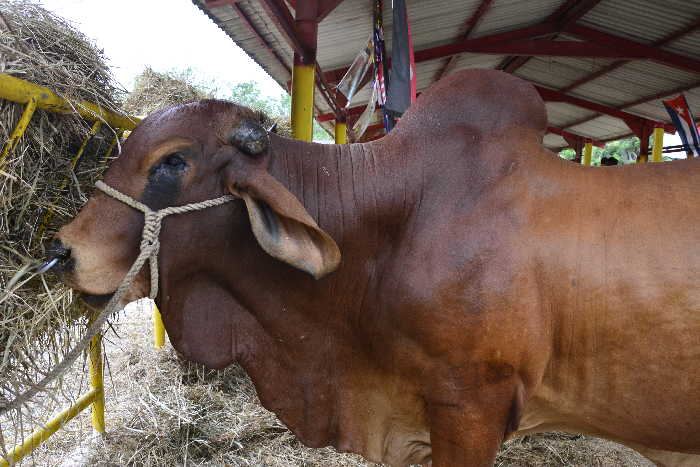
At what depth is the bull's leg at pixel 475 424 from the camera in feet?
5.15

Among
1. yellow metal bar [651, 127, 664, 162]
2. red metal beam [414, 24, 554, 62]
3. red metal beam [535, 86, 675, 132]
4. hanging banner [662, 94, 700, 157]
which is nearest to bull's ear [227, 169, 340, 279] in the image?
hanging banner [662, 94, 700, 157]

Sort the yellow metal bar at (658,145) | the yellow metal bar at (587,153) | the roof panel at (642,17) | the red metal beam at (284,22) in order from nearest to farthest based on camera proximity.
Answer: the red metal beam at (284,22) → the roof panel at (642,17) → the yellow metal bar at (658,145) → the yellow metal bar at (587,153)

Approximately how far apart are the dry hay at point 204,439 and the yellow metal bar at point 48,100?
163cm

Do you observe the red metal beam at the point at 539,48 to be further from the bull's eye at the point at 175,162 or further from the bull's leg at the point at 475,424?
the bull's leg at the point at 475,424

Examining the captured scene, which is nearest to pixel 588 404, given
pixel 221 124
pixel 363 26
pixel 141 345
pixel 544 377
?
pixel 544 377

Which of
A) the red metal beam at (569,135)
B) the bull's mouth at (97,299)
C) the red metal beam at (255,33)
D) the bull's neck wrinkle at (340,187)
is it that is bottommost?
the bull's mouth at (97,299)

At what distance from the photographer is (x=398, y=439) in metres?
1.88

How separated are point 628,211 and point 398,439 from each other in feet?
3.73

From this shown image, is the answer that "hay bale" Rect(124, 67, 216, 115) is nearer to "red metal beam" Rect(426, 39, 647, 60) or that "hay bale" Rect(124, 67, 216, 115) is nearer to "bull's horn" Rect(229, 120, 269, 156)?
"bull's horn" Rect(229, 120, 269, 156)

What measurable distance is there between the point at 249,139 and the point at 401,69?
1.99 metres

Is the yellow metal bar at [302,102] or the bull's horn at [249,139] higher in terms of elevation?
the yellow metal bar at [302,102]

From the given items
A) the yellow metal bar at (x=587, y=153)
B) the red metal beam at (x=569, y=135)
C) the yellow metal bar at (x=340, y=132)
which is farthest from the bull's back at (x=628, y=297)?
the red metal beam at (x=569, y=135)

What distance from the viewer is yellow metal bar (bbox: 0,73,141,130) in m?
1.42

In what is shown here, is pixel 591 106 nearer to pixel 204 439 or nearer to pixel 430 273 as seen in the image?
pixel 204 439
